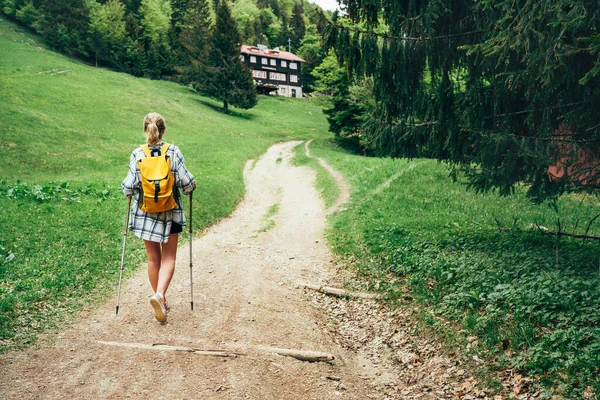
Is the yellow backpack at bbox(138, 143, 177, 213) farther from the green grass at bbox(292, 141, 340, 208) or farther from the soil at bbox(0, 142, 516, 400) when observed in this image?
the green grass at bbox(292, 141, 340, 208)

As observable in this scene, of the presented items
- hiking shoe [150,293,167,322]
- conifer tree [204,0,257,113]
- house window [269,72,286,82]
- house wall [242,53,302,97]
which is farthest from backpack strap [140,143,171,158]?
house window [269,72,286,82]

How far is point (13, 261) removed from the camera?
8875 mm

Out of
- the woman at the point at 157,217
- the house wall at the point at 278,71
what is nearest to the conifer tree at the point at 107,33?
the house wall at the point at 278,71

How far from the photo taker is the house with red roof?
9319 centimetres

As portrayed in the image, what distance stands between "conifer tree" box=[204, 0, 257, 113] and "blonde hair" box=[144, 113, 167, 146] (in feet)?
176

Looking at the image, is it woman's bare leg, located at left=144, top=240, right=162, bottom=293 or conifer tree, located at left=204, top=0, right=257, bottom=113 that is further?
conifer tree, located at left=204, top=0, right=257, bottom=113

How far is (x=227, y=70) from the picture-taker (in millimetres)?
58156

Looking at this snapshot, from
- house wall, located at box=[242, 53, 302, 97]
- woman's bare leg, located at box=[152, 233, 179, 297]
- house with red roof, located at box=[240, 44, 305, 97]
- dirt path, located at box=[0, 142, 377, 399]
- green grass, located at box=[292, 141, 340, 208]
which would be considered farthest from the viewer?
house wall, located at box=[242, 53, 302, 97]

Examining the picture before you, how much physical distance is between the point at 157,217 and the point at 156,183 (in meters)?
0.64

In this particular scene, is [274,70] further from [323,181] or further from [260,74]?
[323,181]

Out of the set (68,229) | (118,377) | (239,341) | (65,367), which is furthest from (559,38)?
(68,229)

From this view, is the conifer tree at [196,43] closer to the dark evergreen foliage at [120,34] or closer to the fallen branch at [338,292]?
the dark evergreen foliage at [120,34]

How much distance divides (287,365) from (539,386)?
10.4 feet

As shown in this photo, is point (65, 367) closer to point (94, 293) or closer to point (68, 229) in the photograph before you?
point (94, 293)
